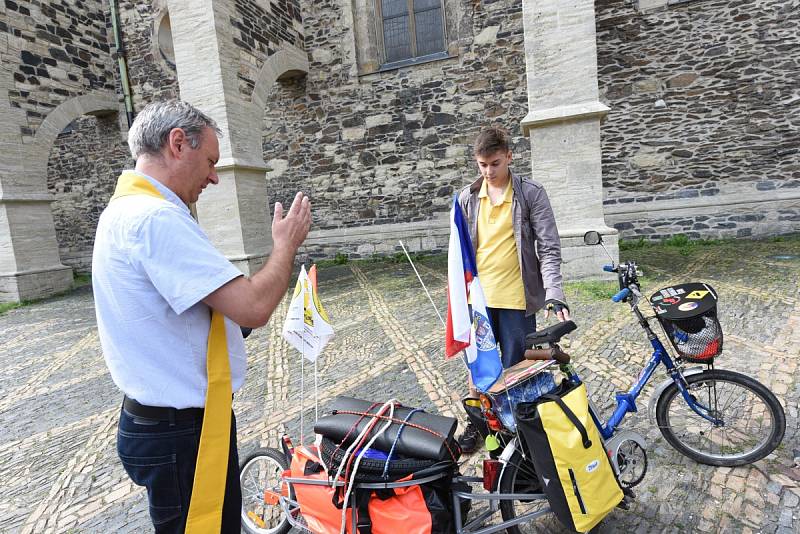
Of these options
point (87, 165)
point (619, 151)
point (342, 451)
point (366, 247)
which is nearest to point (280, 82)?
point (366, 247)

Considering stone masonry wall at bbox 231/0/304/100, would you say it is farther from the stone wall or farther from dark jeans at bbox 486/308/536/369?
dark jeans at bbox 486/308/536/369

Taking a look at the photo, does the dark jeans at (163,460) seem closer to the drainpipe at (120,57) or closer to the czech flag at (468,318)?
the czech flag at (468,318)

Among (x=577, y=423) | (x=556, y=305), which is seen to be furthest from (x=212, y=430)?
(x=556, y=305)

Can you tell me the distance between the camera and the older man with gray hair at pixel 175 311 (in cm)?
115

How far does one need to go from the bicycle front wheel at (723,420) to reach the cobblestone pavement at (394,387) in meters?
0.08

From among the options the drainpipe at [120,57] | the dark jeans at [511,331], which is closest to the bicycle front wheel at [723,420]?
the dark jeans at [511,331]

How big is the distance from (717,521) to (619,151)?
783 centimetres

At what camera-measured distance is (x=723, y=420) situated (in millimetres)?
2295

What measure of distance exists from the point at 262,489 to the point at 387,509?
0.92 m

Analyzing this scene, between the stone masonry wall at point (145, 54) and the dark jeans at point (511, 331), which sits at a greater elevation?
the stone masonry wall at point (145, 54)

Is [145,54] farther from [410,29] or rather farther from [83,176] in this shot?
[410,29]

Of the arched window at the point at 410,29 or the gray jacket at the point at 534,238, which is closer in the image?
the gray jacket at the point at 534,238

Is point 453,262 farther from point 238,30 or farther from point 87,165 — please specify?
point 87,165

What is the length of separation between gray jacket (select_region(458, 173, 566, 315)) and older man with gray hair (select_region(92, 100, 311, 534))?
136cm
